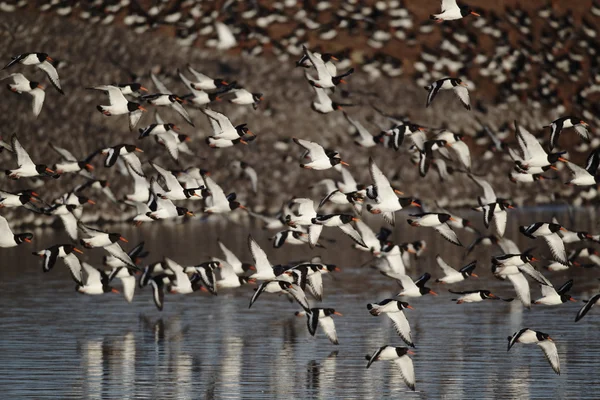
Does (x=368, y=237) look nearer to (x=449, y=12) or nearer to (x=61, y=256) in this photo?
(x=449, y=12)

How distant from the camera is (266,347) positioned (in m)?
30.1

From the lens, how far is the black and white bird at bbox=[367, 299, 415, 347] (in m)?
27.2

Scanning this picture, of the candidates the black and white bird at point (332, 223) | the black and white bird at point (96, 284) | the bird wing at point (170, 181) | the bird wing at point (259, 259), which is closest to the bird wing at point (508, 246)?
the black and white bird at point (332, 223)

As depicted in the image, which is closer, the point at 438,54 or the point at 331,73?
the point at 331,73

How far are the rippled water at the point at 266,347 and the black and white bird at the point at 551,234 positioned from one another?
6.77ft

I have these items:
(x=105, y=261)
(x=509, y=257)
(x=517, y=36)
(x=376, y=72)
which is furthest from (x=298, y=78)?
(x=509, y=257)

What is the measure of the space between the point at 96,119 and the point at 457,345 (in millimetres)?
52237

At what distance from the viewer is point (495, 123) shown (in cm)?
8856

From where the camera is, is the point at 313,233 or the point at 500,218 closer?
the point at 313,233

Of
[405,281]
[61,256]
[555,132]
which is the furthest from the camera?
[61,256]

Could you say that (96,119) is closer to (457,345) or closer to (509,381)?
(457,345)

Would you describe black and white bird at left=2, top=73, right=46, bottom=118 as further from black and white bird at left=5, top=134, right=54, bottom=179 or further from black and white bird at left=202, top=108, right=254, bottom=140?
black and white bird at left=202, top=108, right=254, bottom=140

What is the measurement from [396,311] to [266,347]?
12.9 ft

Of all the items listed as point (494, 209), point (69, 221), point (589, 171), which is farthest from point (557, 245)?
point (69, 221)
